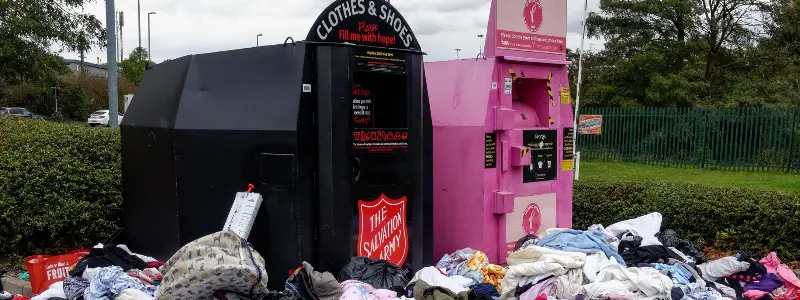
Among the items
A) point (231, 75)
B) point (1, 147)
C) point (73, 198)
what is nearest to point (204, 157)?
point (231, 75)

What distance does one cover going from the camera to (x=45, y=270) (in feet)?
16.3

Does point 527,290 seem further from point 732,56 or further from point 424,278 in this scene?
point 732,56

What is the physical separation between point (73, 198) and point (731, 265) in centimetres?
573

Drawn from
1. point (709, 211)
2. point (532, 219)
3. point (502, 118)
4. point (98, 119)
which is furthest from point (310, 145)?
point (98, 119)

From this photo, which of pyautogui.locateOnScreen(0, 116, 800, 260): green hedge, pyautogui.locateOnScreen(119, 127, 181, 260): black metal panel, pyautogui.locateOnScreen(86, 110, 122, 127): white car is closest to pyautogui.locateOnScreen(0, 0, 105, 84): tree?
pyautogui.locateOnScreen(0, 116, 800, 260): green hedge

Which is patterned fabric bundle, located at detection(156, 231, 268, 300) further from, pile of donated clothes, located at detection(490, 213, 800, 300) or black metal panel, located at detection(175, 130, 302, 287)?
pile of donated clothes, located at detection(490, 213, 800, 300)

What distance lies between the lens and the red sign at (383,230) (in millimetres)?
4707

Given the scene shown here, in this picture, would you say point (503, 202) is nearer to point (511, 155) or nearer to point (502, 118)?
point (511, 155)

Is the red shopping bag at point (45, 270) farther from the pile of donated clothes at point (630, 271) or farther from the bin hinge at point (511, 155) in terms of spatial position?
the bin hinge at point (511, 155)

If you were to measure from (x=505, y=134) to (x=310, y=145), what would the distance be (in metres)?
1.88

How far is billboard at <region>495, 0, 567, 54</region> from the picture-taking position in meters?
5.54

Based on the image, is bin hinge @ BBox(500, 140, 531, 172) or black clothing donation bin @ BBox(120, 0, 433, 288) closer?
black clothing donation bin @ BBox(120, 0, 433, 288)

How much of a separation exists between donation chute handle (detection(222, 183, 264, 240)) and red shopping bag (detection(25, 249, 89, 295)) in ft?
5.17

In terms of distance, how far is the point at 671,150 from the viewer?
14992mm
